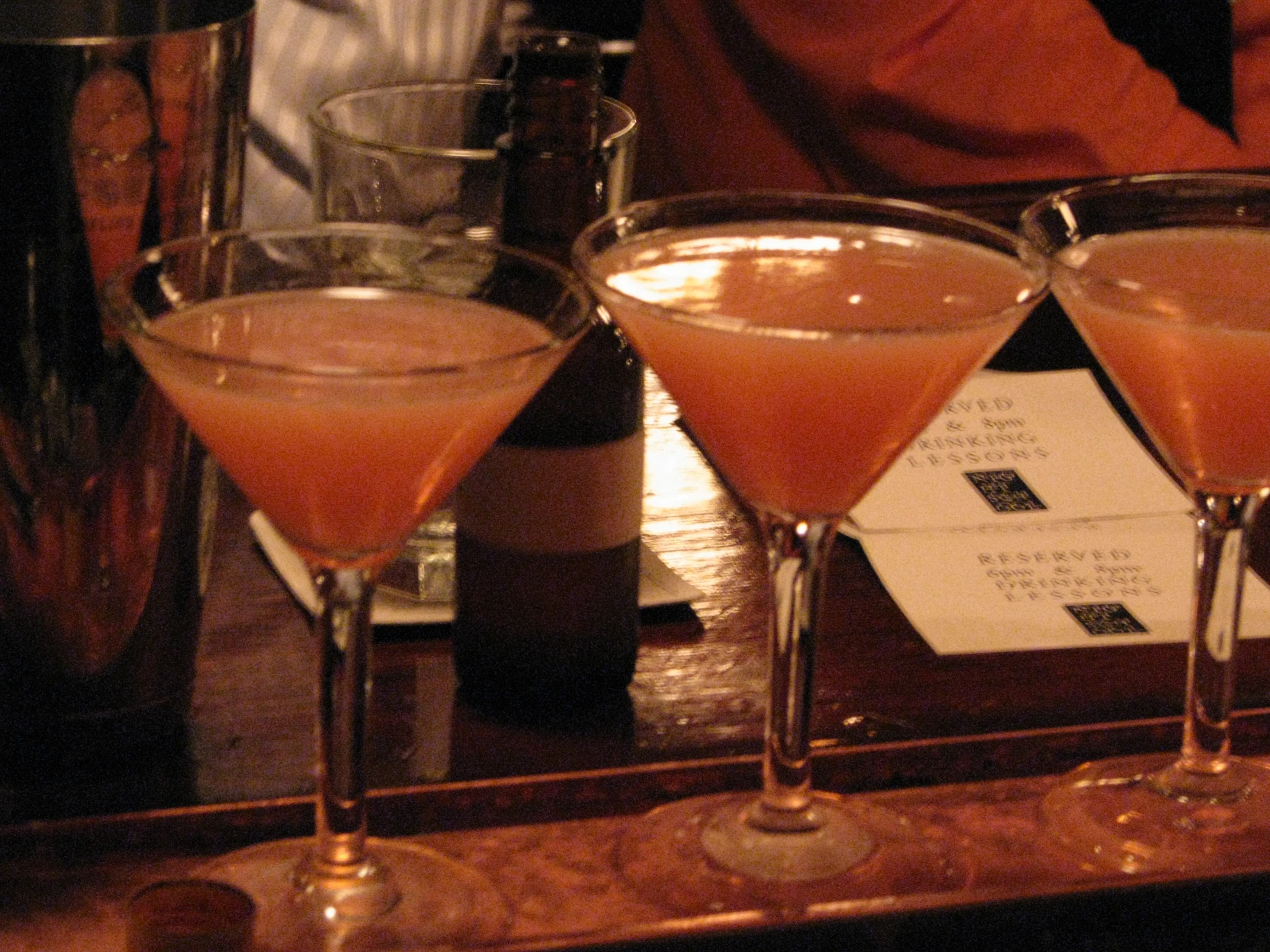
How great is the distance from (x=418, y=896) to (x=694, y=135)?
6.20 ft

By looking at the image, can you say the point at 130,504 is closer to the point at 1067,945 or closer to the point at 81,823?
the point at 81,823

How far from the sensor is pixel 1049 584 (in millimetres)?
1195

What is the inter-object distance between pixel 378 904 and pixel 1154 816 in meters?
0.45

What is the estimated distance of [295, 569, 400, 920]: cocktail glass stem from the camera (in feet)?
2.80

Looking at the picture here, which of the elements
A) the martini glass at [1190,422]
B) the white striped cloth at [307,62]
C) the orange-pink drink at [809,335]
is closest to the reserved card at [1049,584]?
the martini glass at [1190,422]

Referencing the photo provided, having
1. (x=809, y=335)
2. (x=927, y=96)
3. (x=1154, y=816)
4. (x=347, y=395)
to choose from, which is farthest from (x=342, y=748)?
(x=927, y=96)

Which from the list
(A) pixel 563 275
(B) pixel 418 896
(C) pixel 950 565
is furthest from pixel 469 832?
(C) pixel 950 565

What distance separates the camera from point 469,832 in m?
0.95

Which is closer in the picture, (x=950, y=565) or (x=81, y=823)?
(x=81, y=823)

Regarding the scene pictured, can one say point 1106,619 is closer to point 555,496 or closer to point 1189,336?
point 1189,336

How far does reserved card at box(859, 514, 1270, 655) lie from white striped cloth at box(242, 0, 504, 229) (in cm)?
109

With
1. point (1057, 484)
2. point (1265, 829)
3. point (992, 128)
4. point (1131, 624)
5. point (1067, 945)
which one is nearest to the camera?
point (1067, 945)

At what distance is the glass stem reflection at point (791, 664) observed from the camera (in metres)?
0.94

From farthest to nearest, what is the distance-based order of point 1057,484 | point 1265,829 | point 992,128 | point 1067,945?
point 992,128
point 1057,484
point 1265,829
point 1067,945
